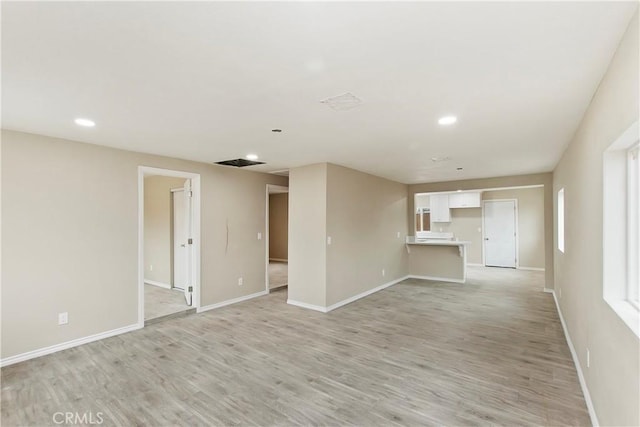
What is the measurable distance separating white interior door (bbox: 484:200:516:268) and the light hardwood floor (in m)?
4.85

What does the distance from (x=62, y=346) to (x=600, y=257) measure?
16.6ft

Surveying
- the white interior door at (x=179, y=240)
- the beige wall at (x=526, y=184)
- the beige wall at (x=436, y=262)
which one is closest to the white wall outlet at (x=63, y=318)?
the white interior door at (x=179, y=240)

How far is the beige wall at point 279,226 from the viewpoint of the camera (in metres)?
10.6

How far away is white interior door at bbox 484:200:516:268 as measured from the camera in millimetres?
8906

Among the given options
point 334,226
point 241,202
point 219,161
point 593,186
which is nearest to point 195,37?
point 593,186

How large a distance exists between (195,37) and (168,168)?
3.33 metres

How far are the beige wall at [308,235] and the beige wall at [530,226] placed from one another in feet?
22.4

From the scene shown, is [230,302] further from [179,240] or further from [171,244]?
[171,244]

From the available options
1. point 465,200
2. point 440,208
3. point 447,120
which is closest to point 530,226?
point 465,200

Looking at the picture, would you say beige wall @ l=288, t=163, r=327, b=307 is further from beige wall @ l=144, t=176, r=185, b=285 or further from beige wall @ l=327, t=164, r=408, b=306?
beige wall @ l=144, t=176, r=185, b=285

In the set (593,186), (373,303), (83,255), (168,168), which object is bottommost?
(373,303)

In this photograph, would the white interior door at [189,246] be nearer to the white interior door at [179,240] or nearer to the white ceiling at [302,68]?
the white interior door at [179,240]

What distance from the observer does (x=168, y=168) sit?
447 centimetres

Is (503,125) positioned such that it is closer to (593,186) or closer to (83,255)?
(593,186)
